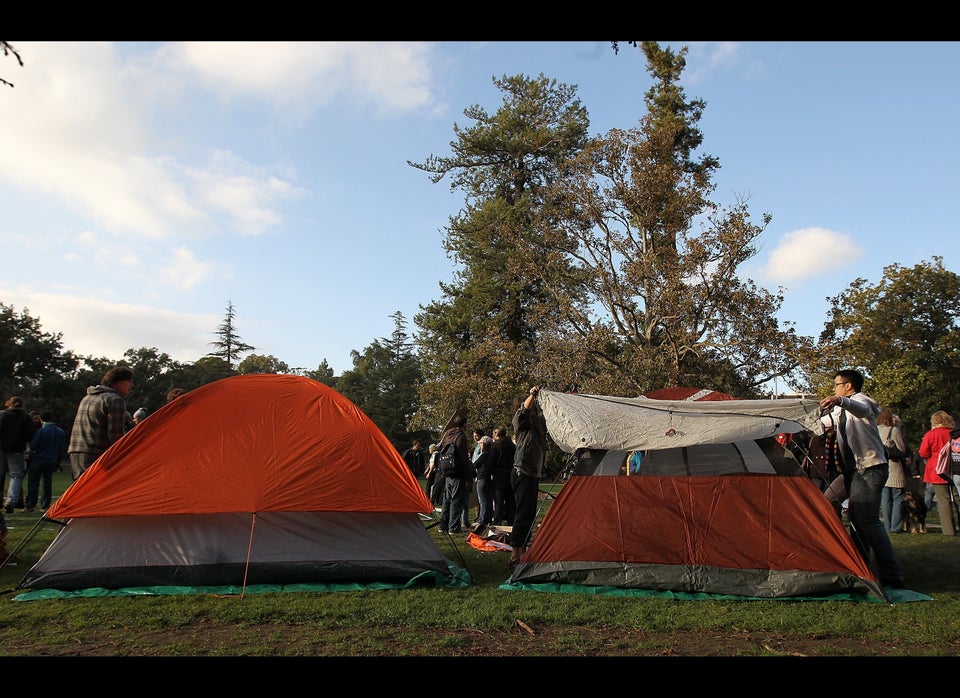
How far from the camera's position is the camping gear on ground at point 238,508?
6223 millimetres

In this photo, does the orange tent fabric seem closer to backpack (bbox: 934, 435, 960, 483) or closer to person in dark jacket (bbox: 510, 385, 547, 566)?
person in dark jacket (bbox: 510, 385, 547, 566)

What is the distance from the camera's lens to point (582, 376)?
23484mm

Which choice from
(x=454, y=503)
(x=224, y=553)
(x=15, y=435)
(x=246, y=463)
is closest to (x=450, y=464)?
(x=454, y=503)

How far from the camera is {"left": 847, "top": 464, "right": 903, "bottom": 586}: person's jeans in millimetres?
6469

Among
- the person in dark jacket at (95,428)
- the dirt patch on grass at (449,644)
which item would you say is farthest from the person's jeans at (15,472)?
the dirt patch on grass at (449,644)

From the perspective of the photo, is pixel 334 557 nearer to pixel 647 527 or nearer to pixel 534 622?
pixel 534 622

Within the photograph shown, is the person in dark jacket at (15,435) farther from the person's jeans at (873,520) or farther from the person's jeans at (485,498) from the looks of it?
the person's jeans at (873,520)

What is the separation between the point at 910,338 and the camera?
32.8 m

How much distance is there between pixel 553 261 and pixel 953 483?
16.6 meters

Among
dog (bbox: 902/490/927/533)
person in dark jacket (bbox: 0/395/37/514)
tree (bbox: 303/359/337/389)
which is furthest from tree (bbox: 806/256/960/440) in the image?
tree (bbox: 303/359/337/389)

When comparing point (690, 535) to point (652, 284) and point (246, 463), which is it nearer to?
point (246, 463)

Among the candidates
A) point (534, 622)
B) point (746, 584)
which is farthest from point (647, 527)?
point (534, 622)

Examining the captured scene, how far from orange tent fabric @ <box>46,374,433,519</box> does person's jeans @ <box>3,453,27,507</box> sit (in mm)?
6145

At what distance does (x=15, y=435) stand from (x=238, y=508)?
668 centimetres
